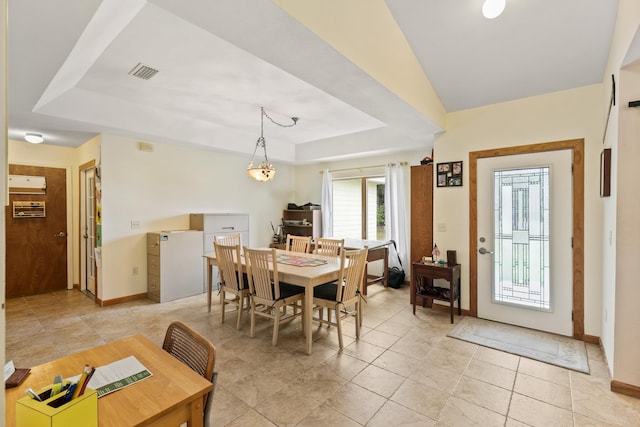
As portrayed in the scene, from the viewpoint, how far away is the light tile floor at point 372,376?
2.06 m

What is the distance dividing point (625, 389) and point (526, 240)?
61.3 inches

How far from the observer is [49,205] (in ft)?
16.7

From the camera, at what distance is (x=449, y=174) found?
397 cm

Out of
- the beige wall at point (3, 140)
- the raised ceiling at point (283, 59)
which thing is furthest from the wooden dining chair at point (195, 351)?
the raised ceiling at point (283, 59)

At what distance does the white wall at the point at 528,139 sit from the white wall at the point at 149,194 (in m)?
3.70

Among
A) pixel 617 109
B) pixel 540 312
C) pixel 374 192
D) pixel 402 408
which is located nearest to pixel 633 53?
pixel 617 109

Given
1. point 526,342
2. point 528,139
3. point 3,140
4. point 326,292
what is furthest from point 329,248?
point 3,140

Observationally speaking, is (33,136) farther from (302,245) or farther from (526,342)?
(526,342)

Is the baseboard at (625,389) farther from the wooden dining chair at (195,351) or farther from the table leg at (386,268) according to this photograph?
the table leg at (386,268)

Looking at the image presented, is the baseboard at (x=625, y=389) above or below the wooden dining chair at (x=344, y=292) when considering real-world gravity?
below

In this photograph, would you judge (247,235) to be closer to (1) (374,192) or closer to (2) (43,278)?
(1) (374,192)

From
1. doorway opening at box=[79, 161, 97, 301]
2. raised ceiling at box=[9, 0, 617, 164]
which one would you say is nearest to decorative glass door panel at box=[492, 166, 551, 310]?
raised ceiling at box=[9, 0, 617, 164]

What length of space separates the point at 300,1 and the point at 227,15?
16.2 inches

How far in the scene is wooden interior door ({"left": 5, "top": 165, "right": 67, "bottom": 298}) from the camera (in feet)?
15.6
